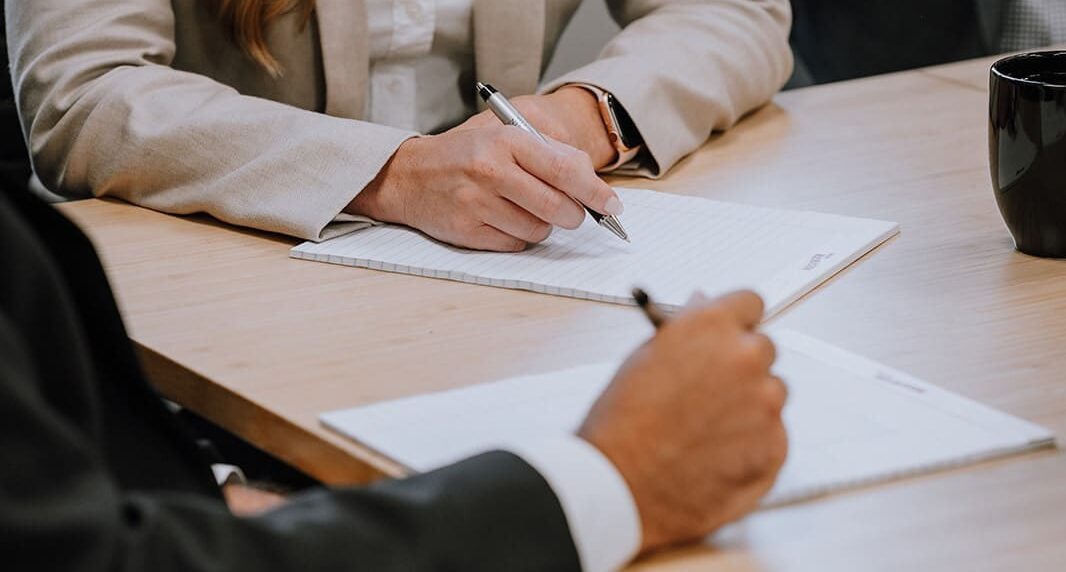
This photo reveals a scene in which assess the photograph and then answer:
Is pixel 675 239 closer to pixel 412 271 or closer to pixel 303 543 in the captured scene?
pixel 412 271

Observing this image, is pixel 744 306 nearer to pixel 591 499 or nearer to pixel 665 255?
pixel 591 499

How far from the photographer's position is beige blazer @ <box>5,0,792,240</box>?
46.7 inches

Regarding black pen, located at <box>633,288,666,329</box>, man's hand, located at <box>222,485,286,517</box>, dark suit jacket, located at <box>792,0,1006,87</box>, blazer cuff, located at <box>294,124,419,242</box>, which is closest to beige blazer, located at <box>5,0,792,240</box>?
blazer cuff, located at <box>294,124,419,242</box>

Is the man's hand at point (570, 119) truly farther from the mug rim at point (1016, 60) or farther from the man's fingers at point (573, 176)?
the mug rim at point (1016, 60)

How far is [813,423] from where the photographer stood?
0.77 metres

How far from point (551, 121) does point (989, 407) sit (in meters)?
0.59

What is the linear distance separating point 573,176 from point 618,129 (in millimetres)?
247

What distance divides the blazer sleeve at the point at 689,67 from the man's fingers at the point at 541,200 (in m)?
0.21

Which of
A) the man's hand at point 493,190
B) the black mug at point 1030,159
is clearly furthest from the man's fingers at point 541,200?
the black mug at point 1030,159

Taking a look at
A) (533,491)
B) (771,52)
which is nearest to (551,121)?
(771,52)

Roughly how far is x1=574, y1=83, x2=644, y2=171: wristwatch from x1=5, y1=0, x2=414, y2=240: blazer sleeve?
224 millimetres

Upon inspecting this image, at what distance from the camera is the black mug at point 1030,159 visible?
103cm

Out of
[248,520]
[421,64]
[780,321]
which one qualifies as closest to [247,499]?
[248,520]

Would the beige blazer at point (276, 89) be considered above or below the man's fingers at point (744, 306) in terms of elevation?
below
